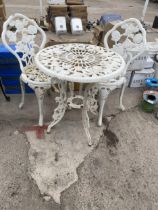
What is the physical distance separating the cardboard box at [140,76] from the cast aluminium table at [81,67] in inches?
40.2

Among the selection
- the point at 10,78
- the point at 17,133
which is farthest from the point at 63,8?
the point at 17,133

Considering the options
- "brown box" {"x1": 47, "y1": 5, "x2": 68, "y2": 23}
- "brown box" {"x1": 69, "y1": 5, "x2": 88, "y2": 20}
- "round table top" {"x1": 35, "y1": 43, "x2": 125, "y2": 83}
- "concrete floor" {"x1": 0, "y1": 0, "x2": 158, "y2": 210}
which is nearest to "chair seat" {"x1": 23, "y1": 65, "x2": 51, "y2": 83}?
"round table top" {"x1": 35, "y1": 43, "x2": 125, "y2": 83}

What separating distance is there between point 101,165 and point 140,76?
168 centimetres

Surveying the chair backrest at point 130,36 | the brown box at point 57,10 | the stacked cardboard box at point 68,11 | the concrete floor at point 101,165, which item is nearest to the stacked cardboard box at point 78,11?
the stacked cardboard box at point 68,11

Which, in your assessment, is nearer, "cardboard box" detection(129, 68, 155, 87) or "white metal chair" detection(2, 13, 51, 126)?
"white metal chair" detection(2, 13, 51, 126)

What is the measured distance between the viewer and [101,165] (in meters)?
1.95

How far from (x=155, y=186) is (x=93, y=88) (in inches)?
44.7

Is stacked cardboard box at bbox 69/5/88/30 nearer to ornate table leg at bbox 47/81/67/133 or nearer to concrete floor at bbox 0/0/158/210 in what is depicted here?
concrete floor at bbox 0/0/158/210

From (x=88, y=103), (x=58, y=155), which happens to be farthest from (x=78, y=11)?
(x=58, y=155)

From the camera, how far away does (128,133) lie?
2326mm

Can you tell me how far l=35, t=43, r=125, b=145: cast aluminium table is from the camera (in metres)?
1.69

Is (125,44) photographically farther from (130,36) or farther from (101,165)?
(101,165)

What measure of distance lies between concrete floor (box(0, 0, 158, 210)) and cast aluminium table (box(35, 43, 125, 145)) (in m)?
0.31

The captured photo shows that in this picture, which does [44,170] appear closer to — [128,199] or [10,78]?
[128,199]
